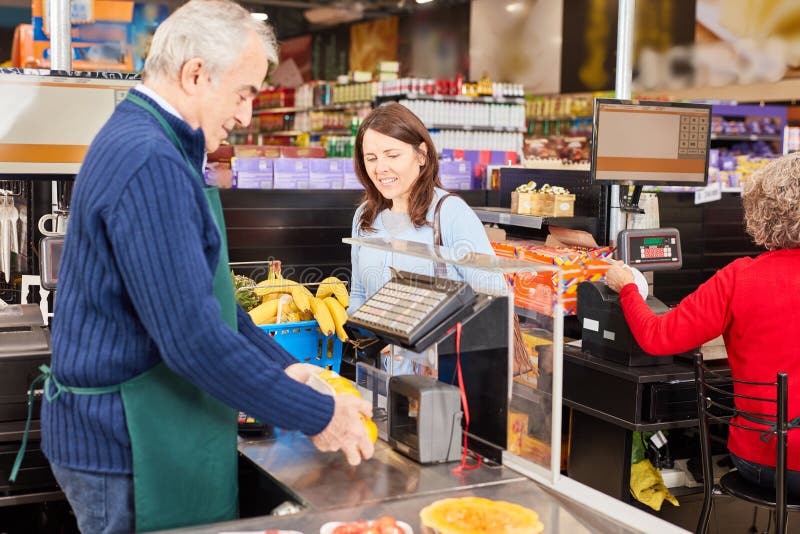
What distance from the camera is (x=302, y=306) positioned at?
294cm

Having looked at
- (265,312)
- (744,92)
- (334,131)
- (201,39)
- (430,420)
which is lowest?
(430,420)

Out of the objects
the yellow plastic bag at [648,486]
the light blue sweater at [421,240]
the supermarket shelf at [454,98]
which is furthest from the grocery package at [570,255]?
the supermarket shelf at [454,98]

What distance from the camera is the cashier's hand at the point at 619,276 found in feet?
11.0

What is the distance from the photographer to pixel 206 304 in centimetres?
172

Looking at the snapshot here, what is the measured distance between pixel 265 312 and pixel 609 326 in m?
1.38

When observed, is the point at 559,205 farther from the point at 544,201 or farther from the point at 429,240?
the point at 429,240

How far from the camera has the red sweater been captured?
3.04 m

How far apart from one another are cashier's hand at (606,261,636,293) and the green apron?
177 centimetres

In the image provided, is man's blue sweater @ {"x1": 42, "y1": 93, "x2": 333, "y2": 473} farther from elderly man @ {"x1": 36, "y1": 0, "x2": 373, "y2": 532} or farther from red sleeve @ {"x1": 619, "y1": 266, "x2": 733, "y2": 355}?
red sleeve @ {"x1": 619, "y1": 266, "x2": 733, "y2": 355}

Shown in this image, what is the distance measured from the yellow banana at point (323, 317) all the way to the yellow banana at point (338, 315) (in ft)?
0.05

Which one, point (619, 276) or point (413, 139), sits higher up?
point (413, 139)

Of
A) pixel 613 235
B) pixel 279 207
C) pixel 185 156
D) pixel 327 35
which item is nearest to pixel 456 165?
pixel 279 207

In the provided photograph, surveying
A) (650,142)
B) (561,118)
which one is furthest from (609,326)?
(561,118)

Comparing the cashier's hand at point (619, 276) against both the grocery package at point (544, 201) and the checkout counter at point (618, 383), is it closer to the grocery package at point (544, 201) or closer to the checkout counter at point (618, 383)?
the checkout counter at point (618, 383)
